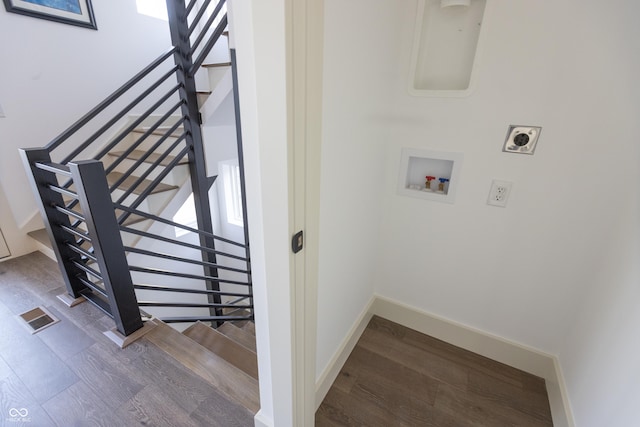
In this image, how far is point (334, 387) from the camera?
4.76 feet

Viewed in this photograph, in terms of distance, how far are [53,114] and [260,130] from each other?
2766 mm

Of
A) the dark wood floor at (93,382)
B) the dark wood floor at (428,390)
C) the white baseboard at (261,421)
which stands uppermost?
the white baseboard at (261,421)


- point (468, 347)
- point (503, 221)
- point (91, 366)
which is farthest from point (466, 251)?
point (91, 366)

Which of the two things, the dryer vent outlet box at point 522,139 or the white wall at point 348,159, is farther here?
the dryer vent outlet box at point 522,139

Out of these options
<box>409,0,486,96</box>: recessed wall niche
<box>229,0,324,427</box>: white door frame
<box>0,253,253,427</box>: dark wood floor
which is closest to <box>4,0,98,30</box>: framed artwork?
<box>0,253,253,427</box>: dark wood floor

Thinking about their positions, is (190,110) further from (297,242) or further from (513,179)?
(513,179)


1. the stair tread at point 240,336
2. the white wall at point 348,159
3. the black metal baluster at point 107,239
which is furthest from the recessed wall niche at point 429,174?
the stair tread at point 240,336

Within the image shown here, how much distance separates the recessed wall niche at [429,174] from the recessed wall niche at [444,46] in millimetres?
293

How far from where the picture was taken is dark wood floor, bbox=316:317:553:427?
1318 millimetres

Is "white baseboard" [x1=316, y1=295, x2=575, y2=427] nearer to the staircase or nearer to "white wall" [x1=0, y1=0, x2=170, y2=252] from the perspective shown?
the staircase

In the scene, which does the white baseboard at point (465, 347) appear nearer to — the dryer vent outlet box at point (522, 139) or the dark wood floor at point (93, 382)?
the dark wood floor at point (93, 382)

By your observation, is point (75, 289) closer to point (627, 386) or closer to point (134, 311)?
point (134, 311)

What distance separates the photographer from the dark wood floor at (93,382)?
48.1 inches

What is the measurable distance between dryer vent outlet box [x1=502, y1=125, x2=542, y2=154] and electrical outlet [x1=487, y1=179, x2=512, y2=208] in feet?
0.50
